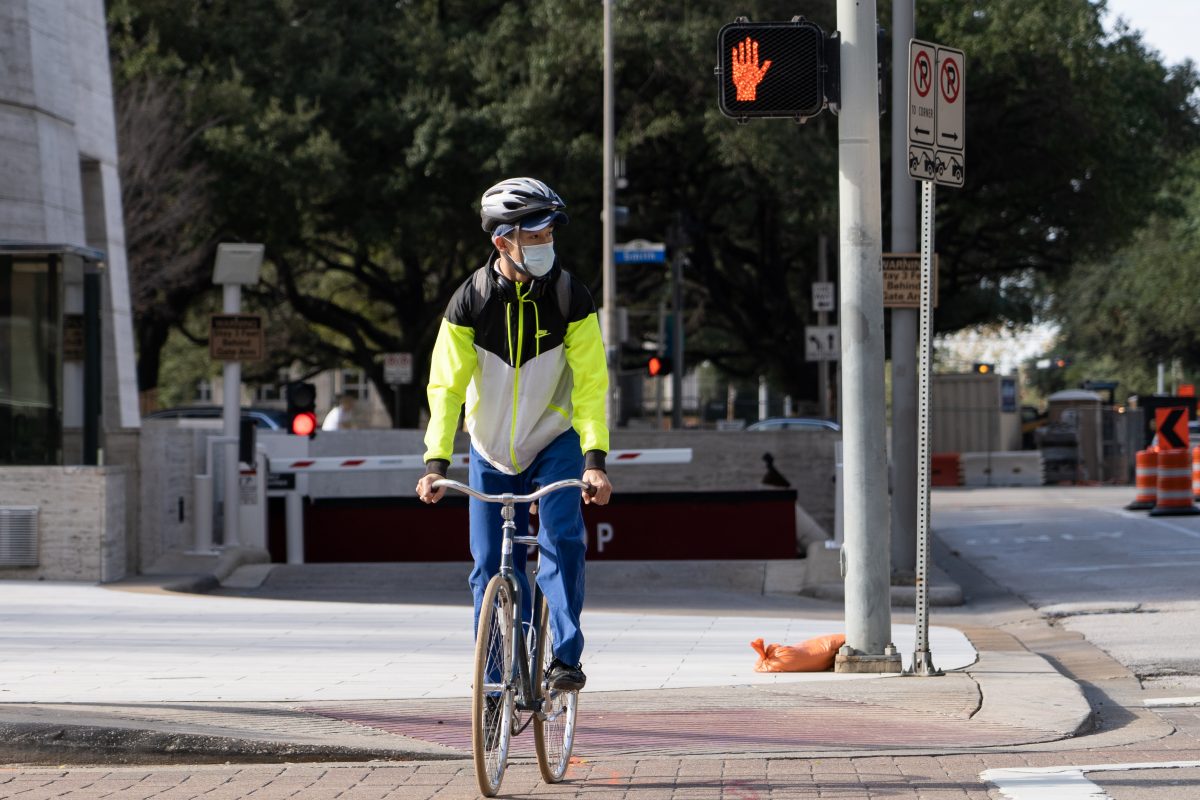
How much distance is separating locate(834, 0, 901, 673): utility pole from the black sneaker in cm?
305

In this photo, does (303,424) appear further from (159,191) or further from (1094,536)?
(159,191)

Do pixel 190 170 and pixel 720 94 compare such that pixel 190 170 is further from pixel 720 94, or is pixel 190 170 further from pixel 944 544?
pixel 720 94

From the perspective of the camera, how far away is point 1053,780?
237 inches

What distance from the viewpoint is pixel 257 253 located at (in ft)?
51.8

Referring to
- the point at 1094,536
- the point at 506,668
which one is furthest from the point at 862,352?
the point at 1094,536

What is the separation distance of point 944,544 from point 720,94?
12249 mm

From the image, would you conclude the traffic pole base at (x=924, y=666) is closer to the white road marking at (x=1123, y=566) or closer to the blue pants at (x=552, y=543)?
the blue pants at (x=552, y=543)

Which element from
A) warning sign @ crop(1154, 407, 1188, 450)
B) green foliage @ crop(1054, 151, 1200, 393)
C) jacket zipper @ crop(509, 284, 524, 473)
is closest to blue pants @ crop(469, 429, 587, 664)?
jacket zipper @ crop(509, 284, 524, 473)

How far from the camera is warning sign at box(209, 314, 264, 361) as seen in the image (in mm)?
15578

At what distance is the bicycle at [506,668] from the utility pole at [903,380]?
8746 millimetres

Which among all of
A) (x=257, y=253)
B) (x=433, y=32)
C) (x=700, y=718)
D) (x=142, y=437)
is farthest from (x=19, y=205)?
(x=433, y=32)

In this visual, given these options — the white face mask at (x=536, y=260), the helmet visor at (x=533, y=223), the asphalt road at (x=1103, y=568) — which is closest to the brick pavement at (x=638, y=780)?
the white face mask at (x=536, y=260)

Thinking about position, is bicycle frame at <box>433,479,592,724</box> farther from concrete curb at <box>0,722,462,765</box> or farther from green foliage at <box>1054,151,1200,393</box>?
green foliage at <box>1054,151,1200,393</box>

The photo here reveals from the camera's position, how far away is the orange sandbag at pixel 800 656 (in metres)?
8.88
